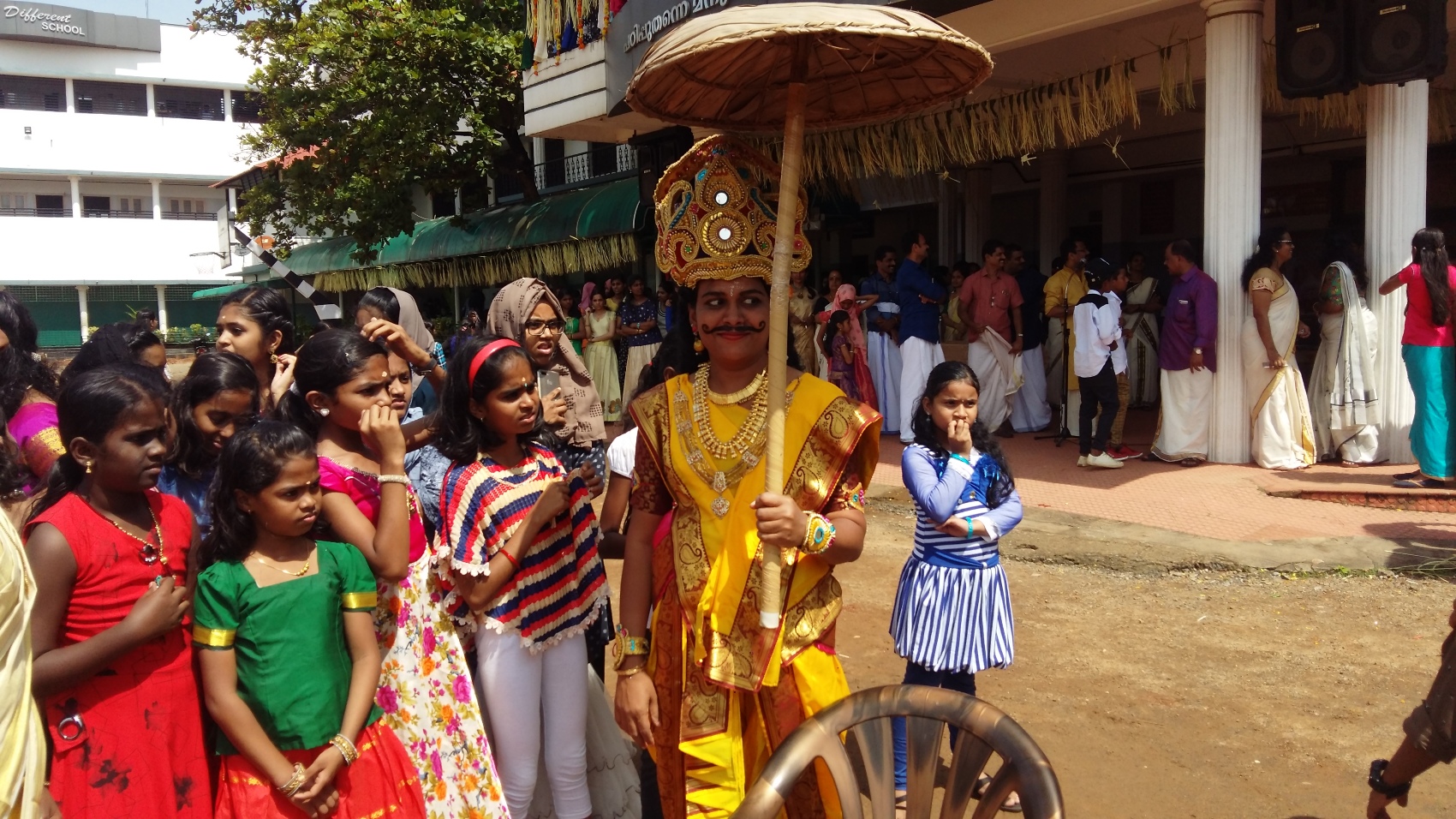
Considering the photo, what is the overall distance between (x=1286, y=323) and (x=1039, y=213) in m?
6.45

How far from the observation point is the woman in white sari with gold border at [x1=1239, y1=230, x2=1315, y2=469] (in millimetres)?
6922

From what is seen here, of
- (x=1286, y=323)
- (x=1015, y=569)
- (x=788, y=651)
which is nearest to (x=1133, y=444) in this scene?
(x=1286, y=323)

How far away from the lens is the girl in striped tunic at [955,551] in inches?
130

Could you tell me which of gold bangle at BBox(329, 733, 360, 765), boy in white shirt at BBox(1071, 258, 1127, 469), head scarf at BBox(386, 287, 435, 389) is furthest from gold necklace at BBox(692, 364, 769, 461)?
boy in white shirt at BBox(1071, 258, 1127, 469)

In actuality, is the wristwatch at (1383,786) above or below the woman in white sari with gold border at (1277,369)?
below

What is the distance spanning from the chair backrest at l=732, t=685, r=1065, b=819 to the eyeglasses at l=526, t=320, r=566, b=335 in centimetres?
217

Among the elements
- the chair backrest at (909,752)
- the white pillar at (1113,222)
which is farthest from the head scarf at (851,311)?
the chair backrest at (909,752)

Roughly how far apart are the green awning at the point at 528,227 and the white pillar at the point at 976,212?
4209mm

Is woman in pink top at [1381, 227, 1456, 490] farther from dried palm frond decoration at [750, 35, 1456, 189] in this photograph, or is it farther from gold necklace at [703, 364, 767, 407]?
gold necklace at [703, 364, 767, 407]

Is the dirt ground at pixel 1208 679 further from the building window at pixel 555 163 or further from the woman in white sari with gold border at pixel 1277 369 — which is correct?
the building window at pixel 555 163

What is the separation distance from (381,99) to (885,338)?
372 inches

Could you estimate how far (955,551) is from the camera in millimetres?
3379

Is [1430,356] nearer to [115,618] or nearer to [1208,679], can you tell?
[1208,679]

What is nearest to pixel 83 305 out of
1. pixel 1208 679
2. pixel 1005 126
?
pixel 1005 126
